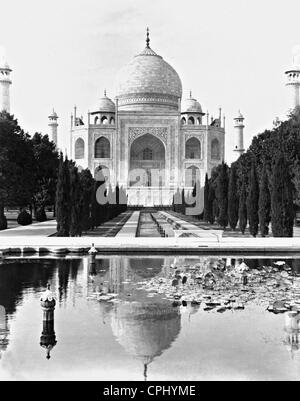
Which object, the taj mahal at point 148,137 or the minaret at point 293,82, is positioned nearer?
the minaret at point 293,82

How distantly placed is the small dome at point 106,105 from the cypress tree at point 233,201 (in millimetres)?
36188

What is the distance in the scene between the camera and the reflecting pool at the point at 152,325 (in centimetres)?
493

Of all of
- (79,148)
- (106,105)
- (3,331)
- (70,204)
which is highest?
(106,105)

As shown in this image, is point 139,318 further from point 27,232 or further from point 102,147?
point 102,147

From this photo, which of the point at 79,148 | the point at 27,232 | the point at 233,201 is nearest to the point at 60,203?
the point at 27,232

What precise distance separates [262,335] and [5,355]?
8.24ft

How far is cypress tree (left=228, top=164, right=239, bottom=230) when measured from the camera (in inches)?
874

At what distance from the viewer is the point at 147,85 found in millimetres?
55969

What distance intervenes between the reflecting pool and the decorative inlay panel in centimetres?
4393

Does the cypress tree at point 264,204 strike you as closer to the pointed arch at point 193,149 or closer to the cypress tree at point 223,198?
the cypress tree at point 223,198

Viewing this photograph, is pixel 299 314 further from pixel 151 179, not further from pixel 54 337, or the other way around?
pixel 151 179

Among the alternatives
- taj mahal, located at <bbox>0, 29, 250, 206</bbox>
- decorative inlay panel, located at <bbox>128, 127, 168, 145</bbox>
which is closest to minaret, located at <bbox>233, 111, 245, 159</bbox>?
taj mahal, located at <bbox>0, 29, 250, 206</bbox>

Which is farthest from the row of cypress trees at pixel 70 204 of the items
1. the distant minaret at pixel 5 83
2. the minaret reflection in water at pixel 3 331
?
the distant minaret at pixel 5 83

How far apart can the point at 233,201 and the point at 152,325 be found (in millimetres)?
16430
